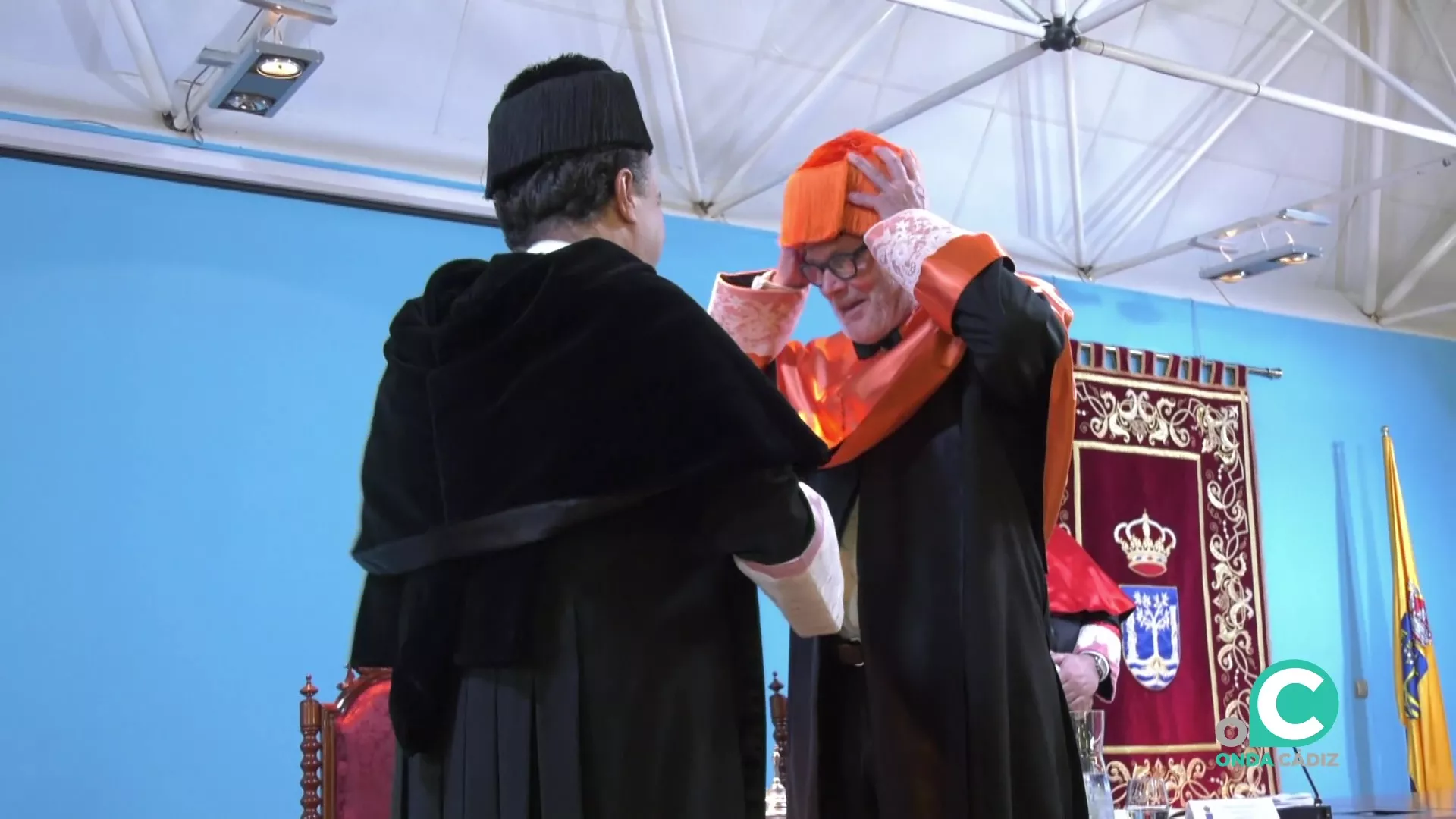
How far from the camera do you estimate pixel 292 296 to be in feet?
13.6

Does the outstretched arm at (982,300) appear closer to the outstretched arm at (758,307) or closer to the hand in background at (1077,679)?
the outstretched arm at (758,307)

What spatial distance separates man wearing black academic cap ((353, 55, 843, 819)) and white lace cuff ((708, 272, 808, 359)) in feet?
2.25

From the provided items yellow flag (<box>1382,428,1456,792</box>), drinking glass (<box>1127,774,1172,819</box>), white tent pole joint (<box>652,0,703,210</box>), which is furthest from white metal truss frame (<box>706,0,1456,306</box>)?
drinking glass (<box>1127,774,1172,819</box>)

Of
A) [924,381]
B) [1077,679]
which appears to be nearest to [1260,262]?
[1077,679]

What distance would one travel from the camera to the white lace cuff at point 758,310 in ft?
6.47

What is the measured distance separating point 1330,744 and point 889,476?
5.32 meters

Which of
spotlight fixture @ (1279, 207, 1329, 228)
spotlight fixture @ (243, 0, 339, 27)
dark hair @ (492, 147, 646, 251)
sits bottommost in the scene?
dark hair @ (492, 147, 646, 251)

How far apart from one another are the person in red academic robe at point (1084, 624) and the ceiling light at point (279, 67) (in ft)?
7.85

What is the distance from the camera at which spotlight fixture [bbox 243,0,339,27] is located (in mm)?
3362

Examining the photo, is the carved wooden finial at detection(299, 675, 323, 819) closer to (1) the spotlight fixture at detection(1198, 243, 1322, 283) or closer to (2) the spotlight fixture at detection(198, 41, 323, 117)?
(2) the spotlight fixture at detection(198, 41, 323, 117)

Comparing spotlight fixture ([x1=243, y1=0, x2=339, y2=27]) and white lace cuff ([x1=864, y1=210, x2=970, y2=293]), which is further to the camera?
spotlight fixture ([x1=243, y1=0, x2=339, y2=27])

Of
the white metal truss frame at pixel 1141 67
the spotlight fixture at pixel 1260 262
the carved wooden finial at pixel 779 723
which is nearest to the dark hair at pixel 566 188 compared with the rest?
the carved wooden finial at pixel 779 723

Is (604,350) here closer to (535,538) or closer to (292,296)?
(535,538)

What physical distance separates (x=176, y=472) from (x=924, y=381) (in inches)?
114
